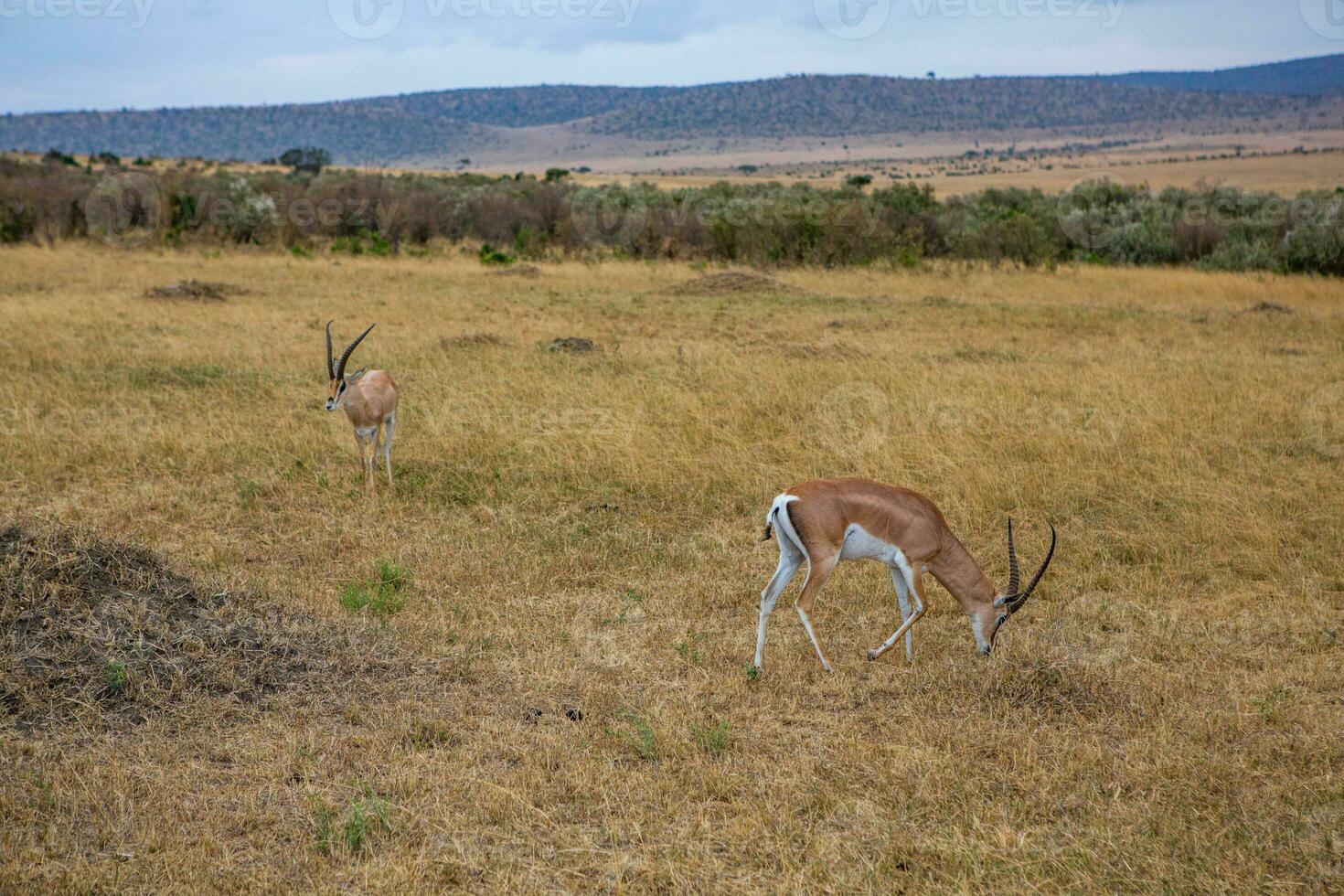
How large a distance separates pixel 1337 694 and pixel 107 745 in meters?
6.02

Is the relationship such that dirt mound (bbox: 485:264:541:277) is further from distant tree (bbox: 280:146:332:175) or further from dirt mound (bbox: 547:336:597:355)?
distant tree (bbox: 280:146:332:175)

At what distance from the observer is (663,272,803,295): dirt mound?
22031 mm

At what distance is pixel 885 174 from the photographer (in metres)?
89.4

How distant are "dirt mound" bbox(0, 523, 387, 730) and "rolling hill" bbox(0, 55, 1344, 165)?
407ft

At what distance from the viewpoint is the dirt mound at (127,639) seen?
209 inches

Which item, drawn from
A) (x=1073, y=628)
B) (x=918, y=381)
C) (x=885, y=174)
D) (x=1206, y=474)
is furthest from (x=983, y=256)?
(x=885, y=174)

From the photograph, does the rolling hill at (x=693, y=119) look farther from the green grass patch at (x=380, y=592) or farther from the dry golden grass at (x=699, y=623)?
the green grass patch at (x=380, y=592)

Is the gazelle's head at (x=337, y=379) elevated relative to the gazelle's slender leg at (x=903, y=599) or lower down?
elevated
